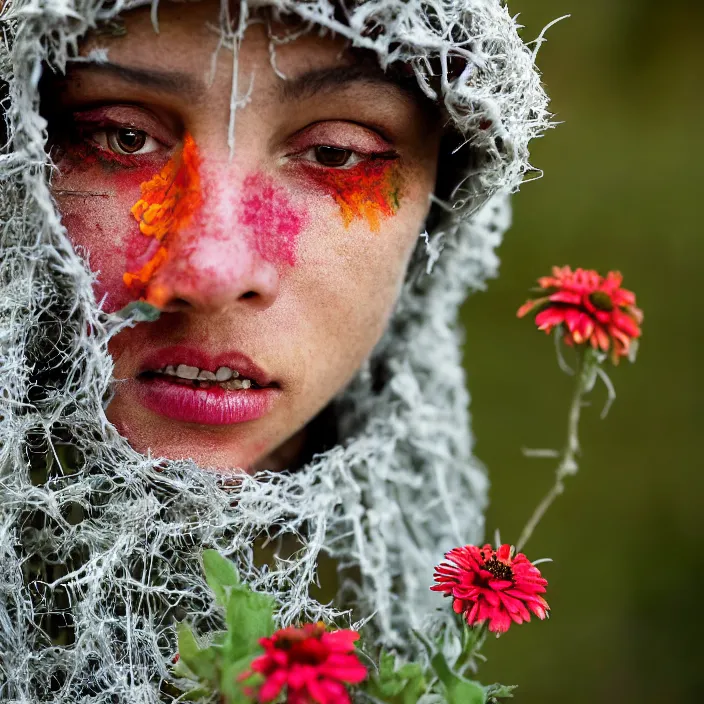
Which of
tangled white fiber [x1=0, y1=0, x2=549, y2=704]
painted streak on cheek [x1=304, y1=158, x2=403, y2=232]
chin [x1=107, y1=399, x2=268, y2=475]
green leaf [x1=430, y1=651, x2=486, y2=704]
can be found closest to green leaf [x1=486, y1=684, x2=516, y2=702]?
green leaf [x1=430, y1=651, x2=486, y2=704]

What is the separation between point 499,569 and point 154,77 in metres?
0.53

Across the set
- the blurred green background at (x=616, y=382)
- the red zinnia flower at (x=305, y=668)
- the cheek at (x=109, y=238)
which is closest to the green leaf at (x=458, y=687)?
the red zinnia flower at (x=305, y=668)

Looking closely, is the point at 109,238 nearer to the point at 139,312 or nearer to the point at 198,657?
the point at 139,312

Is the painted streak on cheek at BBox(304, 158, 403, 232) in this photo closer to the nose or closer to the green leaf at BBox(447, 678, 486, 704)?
the nose

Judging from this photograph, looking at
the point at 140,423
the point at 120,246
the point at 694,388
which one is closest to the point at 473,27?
the point at 120,246

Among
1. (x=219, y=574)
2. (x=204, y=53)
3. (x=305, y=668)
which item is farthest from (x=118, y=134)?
(x=305, y=668)

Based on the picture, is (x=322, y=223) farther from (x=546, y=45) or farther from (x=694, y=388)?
(x=694, y=388)

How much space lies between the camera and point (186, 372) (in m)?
0.82

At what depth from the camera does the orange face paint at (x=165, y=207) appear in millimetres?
759

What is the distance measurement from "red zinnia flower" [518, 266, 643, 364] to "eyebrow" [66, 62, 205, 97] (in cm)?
39

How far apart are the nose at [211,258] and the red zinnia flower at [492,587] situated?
31 cm

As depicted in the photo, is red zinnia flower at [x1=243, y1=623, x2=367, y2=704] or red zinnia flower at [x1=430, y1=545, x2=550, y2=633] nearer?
red zinnia flower at [x1=243, y1=623, x2=367, y2=704]

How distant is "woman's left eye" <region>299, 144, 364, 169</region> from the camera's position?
82cm

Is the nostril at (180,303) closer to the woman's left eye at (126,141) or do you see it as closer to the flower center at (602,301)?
the woman's left eye at (126,141)
